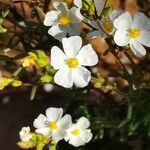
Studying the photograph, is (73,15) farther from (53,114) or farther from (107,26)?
(53,114)

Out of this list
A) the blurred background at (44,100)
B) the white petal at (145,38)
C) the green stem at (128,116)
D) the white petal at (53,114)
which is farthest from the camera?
the blurred background at (44,100)

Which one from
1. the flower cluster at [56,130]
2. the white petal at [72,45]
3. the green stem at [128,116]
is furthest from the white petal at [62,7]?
the green stem at [128,116]

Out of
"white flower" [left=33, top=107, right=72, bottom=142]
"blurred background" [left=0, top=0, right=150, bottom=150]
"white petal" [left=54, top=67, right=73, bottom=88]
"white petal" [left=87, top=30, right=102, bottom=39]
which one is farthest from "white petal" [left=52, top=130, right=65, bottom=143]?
→ "blurred background" [left=0, top=0, right=150, bottom=150]

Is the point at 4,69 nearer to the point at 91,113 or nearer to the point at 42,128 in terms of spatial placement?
the point at 91,113

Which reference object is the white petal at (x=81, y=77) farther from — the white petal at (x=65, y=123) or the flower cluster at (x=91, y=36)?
the white petal at (x=65, y=123)

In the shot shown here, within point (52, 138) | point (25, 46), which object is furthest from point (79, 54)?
point (25, 46)

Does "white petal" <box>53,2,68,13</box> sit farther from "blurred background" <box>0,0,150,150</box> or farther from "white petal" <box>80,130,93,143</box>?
"blurred background" <box>0,0,150,150</box>
